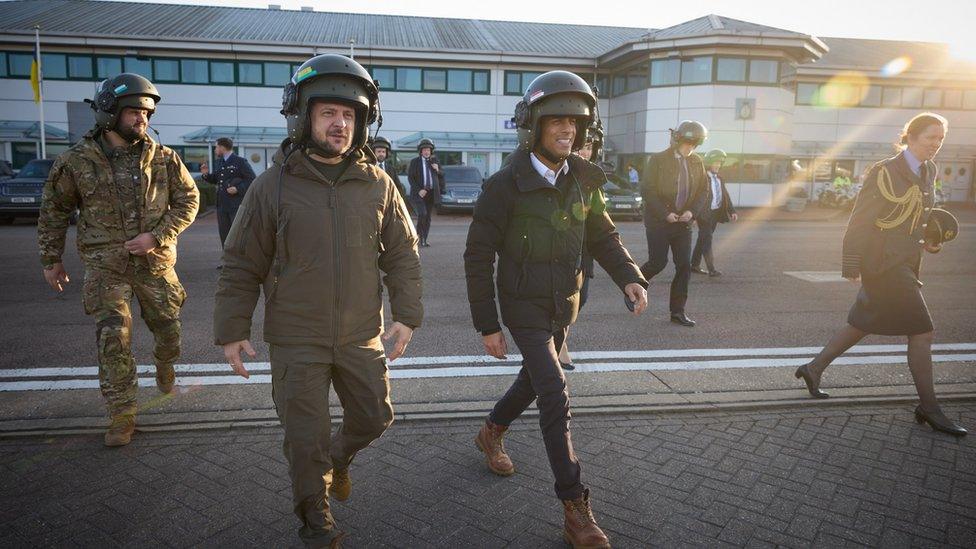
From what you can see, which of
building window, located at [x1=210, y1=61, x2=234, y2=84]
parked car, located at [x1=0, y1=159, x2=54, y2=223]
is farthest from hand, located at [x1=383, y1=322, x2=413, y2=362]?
building window, located at [x1=210, y1=61, x2=234, y2=84]

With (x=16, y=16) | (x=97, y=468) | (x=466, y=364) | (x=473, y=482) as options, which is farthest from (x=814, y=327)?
(x=16, y=16)

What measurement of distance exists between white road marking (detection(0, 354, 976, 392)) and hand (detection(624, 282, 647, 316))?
80.5 inches

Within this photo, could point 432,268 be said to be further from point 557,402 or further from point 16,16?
point 16,16

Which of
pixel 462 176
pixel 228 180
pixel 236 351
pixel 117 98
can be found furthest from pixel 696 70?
pixel 236 351

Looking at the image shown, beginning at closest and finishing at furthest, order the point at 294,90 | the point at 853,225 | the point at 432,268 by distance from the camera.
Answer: the point at 294,90 < the point at 853,225 < the point at 432,268

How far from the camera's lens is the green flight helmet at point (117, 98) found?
4129 millimetres

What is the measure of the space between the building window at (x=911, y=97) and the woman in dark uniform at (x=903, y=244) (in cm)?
3423

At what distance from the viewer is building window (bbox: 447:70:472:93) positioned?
101 ft

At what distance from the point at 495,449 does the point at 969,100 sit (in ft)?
130

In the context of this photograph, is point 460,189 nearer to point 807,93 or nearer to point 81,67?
point 81,67

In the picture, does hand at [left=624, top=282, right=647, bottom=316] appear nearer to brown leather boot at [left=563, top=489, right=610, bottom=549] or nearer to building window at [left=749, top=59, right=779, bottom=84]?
brown leather boot at [left=563, top=489, right=610, bottom=549]

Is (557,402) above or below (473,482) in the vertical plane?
above

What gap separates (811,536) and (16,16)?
39367mm

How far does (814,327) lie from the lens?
7.25m
